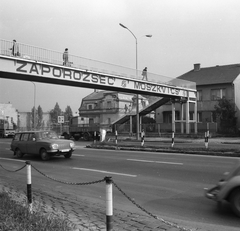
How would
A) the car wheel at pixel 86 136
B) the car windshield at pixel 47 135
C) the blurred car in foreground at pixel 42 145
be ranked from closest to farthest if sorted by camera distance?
1. the blurred car in foreground at pixel 42 145
2. the car windshield at pixel 47 135
3. the car wheel at pixel 86 136

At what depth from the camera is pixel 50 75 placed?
71.9ft

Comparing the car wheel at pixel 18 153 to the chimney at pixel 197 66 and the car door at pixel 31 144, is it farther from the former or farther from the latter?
the chimney at pixel 197 66

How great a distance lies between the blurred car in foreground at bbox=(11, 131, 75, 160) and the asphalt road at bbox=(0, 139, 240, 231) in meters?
1.64

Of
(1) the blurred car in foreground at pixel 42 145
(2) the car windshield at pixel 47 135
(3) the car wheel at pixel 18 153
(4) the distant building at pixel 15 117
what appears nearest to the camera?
(1) the blurred car in foreground at pixel 42 145

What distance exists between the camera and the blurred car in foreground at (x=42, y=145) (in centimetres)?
1445

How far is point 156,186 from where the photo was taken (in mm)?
8070

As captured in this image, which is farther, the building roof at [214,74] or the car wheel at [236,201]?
the building roof at [214,74]

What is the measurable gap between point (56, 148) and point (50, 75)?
901 cm

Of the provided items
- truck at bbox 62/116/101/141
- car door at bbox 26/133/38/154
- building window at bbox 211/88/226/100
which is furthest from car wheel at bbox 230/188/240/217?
building window at bbox 211/88/226/100

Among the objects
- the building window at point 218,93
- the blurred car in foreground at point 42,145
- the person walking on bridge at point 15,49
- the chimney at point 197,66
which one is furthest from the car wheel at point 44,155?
the chimney at point 197,66

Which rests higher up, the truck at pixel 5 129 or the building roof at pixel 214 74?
the building roof at pixel 214 74

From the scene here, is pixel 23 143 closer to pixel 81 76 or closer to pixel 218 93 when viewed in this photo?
pixel 81 76

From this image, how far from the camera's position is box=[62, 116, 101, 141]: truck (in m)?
34.8

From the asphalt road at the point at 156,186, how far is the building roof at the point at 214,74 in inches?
1288
